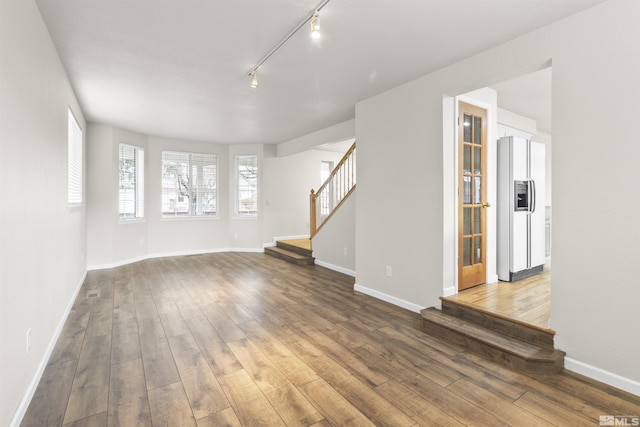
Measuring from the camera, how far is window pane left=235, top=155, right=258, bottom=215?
24.8 ft

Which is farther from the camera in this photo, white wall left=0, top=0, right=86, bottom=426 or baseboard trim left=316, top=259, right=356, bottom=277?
baseboard trim left=316, top=259, right=356, bottom=277

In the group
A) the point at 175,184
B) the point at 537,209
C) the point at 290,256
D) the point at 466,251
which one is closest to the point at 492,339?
the point at 466,251

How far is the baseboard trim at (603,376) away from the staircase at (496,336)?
68 mm

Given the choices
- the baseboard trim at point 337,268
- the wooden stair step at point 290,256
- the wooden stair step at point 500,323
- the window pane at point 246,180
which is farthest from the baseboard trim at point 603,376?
the window pane at point 246,180

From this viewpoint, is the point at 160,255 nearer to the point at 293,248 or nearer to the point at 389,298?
the point at 293,248

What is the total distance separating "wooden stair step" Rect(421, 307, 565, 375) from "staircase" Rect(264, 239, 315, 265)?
324 cm

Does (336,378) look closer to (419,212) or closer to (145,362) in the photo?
(145,362)

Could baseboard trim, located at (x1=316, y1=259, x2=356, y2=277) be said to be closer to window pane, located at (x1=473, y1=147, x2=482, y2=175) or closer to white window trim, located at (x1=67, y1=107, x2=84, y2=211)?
window pane, located at (x1=473, y1=147, x2=482, y2=175)

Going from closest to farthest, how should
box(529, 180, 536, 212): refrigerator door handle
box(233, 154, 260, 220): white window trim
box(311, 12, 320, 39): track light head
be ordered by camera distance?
box(311, 12, 320, 39): track light head < box(529, 180, 536, 212): refrigerator door handle < box(233, 154, 260, 220): white window trim

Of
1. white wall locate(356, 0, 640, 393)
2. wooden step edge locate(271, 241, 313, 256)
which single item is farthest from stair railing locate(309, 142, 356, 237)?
white wall locate(356, 0, 640, 393)

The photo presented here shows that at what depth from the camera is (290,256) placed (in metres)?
6.32

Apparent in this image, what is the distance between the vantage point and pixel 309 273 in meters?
5.39

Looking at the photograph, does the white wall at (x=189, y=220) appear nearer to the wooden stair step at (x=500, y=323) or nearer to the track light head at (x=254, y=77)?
the track light head at (x=254, y=77)

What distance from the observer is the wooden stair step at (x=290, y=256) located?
605 cm
